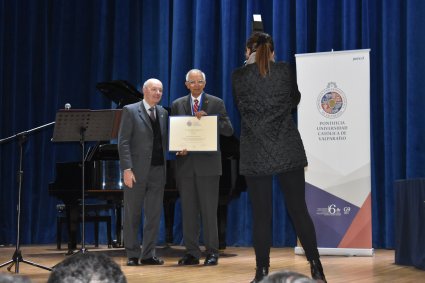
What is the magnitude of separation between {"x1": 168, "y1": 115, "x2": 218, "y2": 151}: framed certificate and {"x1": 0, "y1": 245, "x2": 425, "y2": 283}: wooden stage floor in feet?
3.29

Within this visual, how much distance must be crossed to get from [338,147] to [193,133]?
182 centimetres

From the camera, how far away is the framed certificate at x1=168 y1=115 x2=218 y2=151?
5.34 meters

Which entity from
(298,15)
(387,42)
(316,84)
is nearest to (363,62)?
(316,84)

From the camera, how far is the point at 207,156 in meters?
5.42

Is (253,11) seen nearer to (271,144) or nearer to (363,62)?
(363,62)

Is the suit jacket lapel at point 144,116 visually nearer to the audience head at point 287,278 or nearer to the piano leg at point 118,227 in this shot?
the piano leg at point 118,227

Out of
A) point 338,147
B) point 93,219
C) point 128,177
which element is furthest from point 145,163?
point 93,219

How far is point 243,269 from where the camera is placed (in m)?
5.32

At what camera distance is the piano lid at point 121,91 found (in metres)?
6.76

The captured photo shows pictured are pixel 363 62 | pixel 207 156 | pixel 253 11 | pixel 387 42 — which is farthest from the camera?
pixel 253 11

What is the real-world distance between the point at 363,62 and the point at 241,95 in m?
3.26

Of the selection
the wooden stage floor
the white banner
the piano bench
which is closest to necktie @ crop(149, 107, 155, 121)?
the wooden stage floor

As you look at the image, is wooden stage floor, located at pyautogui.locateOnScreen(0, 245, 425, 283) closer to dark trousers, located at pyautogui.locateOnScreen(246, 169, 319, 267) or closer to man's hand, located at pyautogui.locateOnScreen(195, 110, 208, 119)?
dark trousers, located at pyautogui.locateOnScreen(246, 169, 319, 267)

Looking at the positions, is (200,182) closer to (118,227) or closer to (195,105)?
(195,105)
